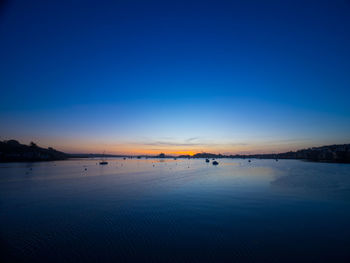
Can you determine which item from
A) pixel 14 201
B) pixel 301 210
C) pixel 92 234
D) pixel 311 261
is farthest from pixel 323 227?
pixel 14 201

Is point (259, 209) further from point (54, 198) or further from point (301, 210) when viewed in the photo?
point (54, 198)

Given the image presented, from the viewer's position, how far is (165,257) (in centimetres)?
936

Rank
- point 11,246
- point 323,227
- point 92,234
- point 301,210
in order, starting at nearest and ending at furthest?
point 11,246 → point 92,234 → point 323,227 → point 301,210

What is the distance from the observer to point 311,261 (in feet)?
29.8

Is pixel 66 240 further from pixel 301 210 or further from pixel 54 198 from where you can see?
pixel 301 210

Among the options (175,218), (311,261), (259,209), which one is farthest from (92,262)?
(259,209)

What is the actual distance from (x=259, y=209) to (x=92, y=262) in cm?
1620

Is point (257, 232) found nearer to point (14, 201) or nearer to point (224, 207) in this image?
point (224, 207)

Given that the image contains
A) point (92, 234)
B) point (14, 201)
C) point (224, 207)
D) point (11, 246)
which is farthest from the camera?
point (14, 201)

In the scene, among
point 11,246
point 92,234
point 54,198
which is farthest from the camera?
point 54,198

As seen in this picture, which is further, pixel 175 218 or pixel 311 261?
pixel 175 218

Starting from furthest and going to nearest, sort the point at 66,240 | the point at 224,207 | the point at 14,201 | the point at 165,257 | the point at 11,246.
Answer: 1. the point at 14,201
2. the point at 224,207
3. the point at 66,240
4. the point at 11,246
5. the point at 165,257

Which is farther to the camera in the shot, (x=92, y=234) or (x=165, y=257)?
(x=92, y=234)

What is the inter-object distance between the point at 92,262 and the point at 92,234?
378cm
